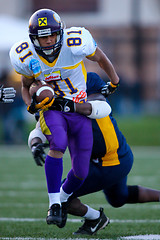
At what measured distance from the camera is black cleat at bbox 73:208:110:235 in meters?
4.62

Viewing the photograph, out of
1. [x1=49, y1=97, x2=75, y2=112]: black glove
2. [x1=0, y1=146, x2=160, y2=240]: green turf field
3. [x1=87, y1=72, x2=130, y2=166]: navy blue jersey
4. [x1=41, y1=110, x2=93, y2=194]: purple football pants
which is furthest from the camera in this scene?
[x1=0, y1=146, x2=160, y2=240]: green turf field

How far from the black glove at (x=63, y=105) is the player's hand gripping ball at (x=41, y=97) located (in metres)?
0.07

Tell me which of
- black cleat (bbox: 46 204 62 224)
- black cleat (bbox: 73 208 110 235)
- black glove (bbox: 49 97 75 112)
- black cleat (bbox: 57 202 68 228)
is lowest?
black cleat (bbox: 73 208 110 235)

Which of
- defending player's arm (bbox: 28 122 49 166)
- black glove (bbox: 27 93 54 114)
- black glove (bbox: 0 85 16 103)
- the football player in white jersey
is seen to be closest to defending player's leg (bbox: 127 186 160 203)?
the football player in white jersey

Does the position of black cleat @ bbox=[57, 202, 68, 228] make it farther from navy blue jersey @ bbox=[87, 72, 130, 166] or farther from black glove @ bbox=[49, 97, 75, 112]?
black glove @ bbox=[49, 97, 75, 112]

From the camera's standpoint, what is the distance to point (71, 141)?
437cm

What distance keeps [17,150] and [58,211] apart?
325 inches

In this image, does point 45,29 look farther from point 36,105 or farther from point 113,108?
point 113,108

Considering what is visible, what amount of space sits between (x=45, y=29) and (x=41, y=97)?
486 mm

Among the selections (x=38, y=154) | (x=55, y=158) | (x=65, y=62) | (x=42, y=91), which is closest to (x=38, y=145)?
(x=38, y=154)

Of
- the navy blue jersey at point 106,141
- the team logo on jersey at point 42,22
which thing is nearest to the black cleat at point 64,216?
the navy blue jersey at point 106,141

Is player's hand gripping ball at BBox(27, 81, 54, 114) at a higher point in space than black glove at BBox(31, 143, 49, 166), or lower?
higher

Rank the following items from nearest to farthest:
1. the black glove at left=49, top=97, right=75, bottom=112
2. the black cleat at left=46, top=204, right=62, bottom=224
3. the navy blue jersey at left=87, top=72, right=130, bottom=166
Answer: the black cleat at left=46, top=204, right=62, bottom=224
the black glove at left=49, top=97, right=75, bottom=112
the navy blue jersey at left=87, top=72, right=130, bottom=166

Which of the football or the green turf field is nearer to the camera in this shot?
the football
